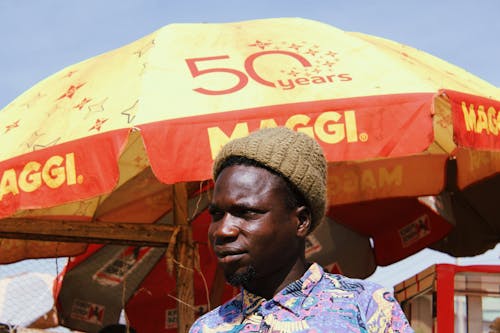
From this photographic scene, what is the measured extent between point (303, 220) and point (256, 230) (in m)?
0.13

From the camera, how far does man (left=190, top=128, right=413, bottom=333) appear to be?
1.47 m

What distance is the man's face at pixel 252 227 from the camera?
1.50 meters

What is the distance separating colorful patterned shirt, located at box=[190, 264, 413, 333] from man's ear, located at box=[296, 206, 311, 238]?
69mm

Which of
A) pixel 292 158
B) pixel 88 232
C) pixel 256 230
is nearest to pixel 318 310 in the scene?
pixel 256 230

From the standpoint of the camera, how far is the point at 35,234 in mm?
4945

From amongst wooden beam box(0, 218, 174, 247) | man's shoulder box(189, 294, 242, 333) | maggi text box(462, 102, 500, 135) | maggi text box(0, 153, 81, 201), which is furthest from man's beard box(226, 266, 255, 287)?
wooden beam box(0, 218, 174, 247)

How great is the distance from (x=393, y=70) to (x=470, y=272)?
1344mm

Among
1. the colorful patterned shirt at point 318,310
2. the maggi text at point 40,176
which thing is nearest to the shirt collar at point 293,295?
the colorful patterned shirt at point 318,310

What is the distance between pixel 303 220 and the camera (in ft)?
5.20

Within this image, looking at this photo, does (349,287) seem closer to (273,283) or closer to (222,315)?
(273,283)

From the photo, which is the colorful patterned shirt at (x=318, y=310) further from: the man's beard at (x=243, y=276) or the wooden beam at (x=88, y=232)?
the wooden beam at (x=88, y=232)

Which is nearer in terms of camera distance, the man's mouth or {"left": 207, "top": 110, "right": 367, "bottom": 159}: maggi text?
the man's mouth

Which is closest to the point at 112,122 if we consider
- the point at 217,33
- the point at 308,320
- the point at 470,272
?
the point at 217,33

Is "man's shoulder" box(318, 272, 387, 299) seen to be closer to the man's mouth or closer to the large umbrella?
the man's mouth
